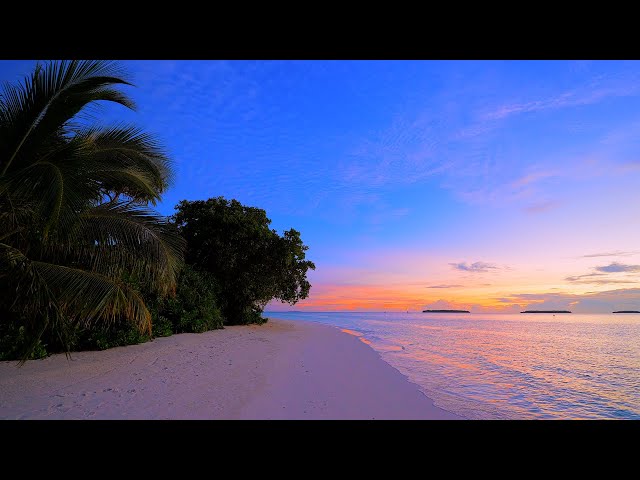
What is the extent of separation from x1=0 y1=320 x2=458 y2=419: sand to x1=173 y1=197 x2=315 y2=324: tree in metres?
9.68

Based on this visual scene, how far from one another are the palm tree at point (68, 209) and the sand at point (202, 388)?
3.05 feet

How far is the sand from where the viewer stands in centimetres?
496

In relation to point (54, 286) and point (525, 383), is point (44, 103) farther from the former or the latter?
→ point (525, 383)

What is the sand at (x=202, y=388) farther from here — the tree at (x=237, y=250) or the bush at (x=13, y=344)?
the tree at (x=237, y=250)

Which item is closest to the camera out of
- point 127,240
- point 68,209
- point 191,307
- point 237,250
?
point 68,209

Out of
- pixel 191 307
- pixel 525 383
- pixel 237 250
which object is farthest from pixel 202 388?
pixel 237 250

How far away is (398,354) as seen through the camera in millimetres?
13039

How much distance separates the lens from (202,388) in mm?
6141

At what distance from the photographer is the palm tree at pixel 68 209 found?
5.13 meters

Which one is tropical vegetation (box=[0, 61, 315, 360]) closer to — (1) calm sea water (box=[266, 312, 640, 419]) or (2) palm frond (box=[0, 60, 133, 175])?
(2) palm frond (box=[0, 60, 133, 175])

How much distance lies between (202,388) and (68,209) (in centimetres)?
348
